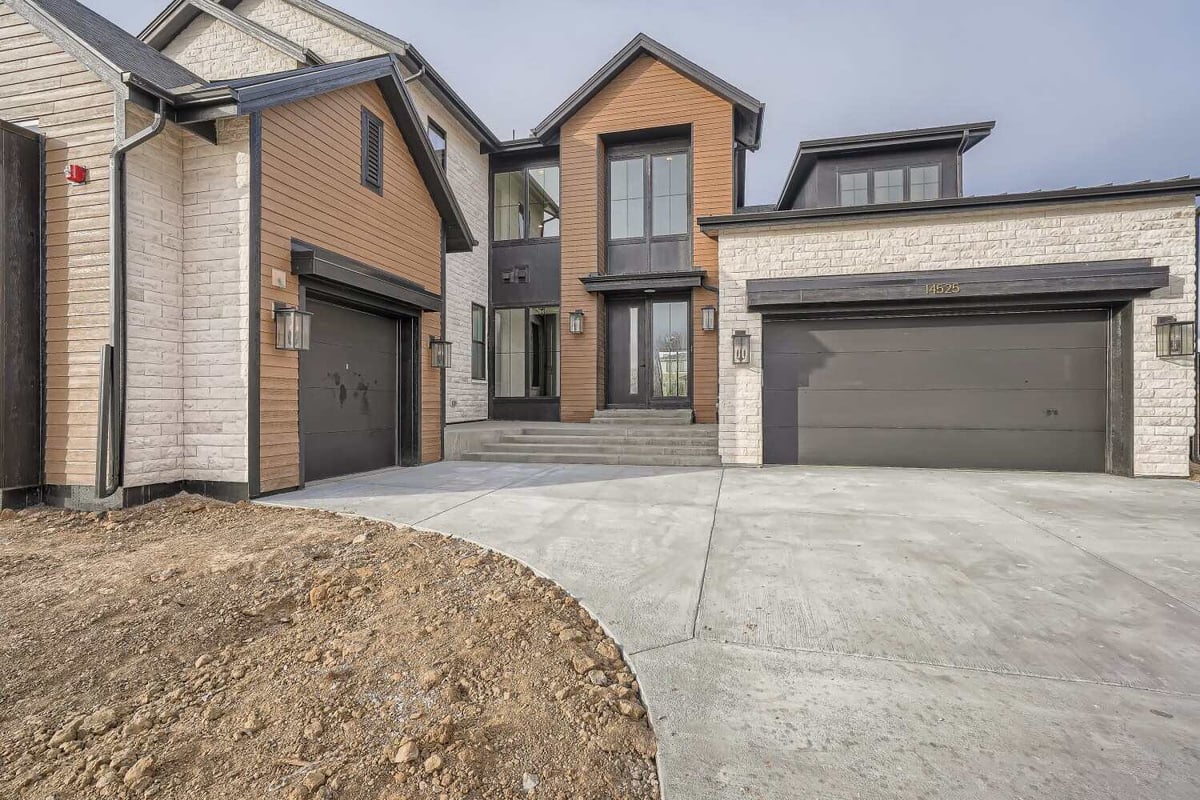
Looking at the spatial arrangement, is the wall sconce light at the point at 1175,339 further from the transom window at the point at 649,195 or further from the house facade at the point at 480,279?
the transom window at the point at 649,195

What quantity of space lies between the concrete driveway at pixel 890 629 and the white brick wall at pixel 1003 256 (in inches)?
65.3

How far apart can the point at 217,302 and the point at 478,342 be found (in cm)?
613

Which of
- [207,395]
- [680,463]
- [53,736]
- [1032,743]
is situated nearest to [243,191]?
[207,395]

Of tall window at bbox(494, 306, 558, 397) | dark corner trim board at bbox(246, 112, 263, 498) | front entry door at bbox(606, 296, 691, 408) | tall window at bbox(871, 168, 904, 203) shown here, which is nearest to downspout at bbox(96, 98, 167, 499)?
dark corner trim board at bbox(246, 112, 263, 498)

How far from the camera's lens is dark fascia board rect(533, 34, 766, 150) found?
32.3 ft

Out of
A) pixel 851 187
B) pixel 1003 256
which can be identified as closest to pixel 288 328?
pixel 1003 256

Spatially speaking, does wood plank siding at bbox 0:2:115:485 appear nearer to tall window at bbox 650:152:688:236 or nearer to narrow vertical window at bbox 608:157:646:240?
narrow vertical window at bbox 608:157:646:240

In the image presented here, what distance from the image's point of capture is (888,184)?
10.7 m

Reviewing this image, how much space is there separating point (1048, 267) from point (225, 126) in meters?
9.22

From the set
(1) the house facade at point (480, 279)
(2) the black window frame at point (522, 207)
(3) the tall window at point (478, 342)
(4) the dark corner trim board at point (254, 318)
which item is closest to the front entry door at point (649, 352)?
(1) the house facade at point (480, 279)

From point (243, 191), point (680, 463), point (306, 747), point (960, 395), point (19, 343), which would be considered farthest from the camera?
point (680, 463)

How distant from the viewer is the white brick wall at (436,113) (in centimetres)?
855

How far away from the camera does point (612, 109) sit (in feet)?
34.3

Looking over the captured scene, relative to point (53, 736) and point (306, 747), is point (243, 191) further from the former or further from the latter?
point (306, 747)
